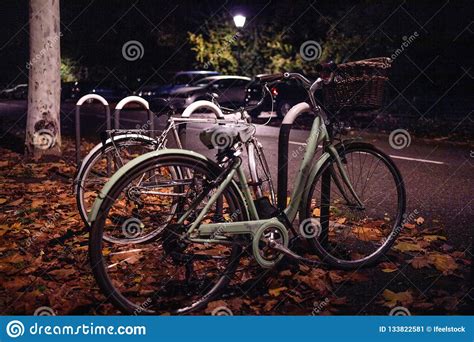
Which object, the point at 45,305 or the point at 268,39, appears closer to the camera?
the point at 45,305

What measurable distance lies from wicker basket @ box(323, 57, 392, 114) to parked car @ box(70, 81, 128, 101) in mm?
27159

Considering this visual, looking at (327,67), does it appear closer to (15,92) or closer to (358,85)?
(358,85)

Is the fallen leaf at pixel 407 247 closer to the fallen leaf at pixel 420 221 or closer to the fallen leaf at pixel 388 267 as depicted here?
the fallen leaf at pixel 388 267

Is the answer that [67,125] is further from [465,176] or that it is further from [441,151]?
[465,176]

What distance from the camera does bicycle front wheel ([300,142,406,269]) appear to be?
3.54 m

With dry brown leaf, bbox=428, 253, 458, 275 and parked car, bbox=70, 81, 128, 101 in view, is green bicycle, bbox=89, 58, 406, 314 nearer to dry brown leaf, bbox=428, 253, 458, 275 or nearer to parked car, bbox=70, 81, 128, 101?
dry brown leaf, bbox=428, 253, 458, 275

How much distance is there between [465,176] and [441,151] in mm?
2654

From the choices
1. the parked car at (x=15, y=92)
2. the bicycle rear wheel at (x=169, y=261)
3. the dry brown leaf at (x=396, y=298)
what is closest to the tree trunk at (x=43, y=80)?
the bicycle rear wheel at (x=169, y=261)

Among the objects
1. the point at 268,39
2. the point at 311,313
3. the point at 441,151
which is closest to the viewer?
the point at 311,313

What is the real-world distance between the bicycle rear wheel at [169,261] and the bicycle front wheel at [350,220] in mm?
725

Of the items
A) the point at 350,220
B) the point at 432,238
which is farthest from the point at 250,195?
the point at 432,238

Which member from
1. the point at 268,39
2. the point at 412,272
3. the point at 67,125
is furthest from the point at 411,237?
the point at 268,39

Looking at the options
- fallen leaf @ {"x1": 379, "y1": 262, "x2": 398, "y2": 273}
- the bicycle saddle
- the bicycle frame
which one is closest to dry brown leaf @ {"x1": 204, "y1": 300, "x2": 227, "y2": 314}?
the bicycle frame

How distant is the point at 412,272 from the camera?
12.2 feet
